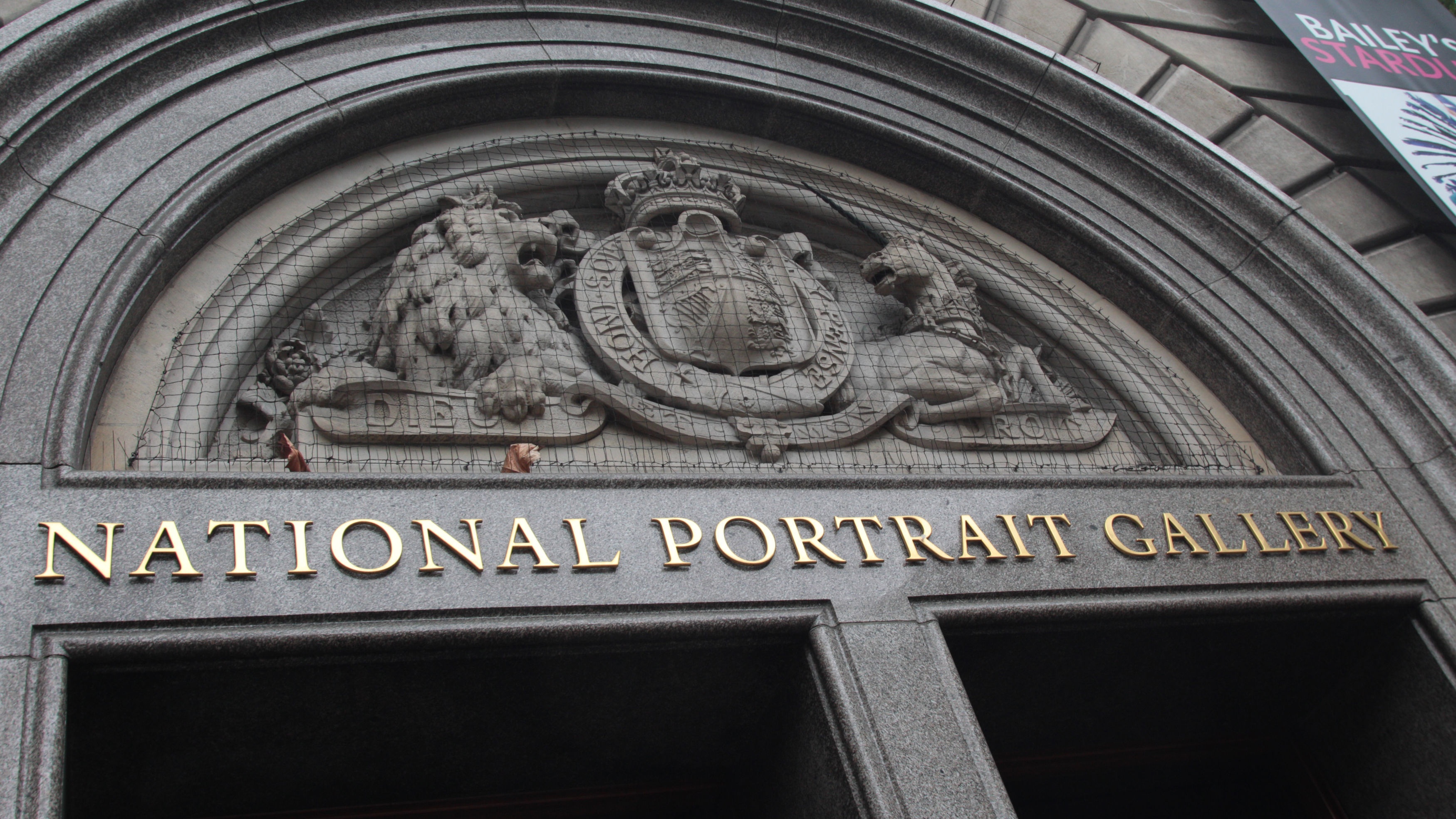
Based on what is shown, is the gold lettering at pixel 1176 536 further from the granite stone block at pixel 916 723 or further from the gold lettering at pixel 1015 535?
the granite stone block at pixel 916 723

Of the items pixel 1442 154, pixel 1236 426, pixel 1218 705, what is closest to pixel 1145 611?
pixel 1218 705

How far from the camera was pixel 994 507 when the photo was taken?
543 cm

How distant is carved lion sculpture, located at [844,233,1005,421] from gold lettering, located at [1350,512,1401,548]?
1875 mm

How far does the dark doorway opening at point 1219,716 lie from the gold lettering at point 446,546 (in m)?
2.07

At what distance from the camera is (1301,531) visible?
5.82 metres

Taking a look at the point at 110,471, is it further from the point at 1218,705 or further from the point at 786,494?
the point at 1218,705

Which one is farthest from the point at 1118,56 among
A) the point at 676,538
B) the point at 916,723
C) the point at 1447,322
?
the point at 916,723

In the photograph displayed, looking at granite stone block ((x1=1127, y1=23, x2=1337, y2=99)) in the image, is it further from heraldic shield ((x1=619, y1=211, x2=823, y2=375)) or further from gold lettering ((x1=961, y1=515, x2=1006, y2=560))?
gold lettering ((x1=961, y1=515, x2=1006, y2=560))

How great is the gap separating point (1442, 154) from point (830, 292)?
4539mm

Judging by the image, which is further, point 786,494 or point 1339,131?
point 1339,131

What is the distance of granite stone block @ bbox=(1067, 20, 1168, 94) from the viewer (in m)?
8.42

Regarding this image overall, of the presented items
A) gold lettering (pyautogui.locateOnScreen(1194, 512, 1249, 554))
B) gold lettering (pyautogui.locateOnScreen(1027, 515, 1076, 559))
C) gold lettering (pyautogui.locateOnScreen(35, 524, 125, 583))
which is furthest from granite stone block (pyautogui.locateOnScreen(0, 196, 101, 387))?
gold lettering (pyautogui.locateOnScreen(1194, 512, 1249, 554))

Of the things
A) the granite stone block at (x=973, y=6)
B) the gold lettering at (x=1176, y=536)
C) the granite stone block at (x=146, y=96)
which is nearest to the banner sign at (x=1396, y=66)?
the granite stone block at (x=973, y=6)

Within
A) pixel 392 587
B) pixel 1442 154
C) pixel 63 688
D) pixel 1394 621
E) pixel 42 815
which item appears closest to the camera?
pixel 42 815
